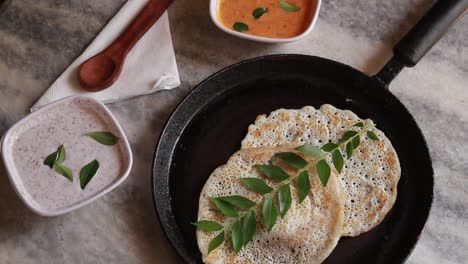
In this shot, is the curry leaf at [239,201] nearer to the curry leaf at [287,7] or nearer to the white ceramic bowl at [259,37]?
the white ceramic bowl at [259,37]

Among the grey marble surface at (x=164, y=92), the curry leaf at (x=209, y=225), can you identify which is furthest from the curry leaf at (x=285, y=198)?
the grey marble surface at (x=164, y=92)

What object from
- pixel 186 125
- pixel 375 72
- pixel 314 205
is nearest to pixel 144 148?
pixel 186 125

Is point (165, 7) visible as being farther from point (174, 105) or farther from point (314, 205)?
point (314, 205)

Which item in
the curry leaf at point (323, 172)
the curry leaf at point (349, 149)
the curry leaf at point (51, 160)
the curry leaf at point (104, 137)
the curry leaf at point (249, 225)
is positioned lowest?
the curry leaf at point (51, 160)

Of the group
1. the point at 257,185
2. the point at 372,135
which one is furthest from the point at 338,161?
the point at 257,185

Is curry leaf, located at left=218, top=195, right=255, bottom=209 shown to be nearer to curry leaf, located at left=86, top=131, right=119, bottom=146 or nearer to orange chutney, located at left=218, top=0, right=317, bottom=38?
curry leaf, located at left=86, top=131, right=119, bottom=146

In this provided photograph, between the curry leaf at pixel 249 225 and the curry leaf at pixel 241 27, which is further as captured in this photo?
the curry leaf at pixel 241 27
